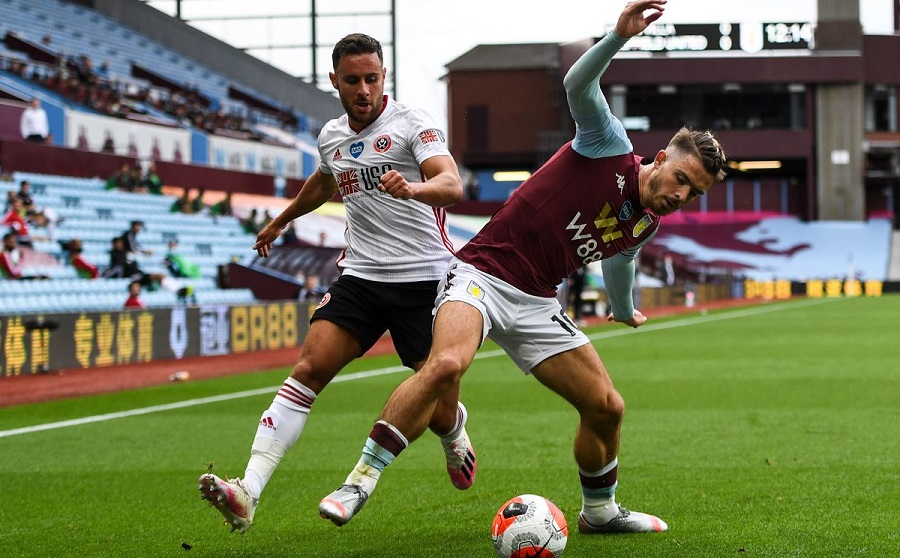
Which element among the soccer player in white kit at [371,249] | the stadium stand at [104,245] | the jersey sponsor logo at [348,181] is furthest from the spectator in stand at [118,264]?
the jersey sponsor logo at [348,181]

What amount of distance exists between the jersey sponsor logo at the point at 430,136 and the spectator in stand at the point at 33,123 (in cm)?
2110

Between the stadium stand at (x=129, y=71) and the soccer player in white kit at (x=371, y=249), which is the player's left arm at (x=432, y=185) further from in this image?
the stadium stand at (x=129, y=71)

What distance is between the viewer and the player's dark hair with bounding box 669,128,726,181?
498 centimetres

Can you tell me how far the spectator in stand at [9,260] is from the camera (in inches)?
722

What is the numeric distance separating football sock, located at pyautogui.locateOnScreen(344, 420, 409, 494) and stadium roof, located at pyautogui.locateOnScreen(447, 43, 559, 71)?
56033 mm

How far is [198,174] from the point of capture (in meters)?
29.9

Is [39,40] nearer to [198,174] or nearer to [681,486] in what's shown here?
[198,174]

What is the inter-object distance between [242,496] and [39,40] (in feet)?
99.2

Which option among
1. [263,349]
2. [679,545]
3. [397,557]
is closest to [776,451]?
[679,545]

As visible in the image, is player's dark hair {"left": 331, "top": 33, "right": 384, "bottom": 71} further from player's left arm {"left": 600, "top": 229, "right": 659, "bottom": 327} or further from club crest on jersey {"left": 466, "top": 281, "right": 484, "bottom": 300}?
player's left arm {"left": 600, "top": 229, "right": 659, "bottom": 327}

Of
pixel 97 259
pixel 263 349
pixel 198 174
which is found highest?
pixel 198 174

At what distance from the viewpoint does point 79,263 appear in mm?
20469

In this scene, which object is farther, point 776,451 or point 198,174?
point 198,174

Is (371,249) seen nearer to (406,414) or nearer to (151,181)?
(406,414)
